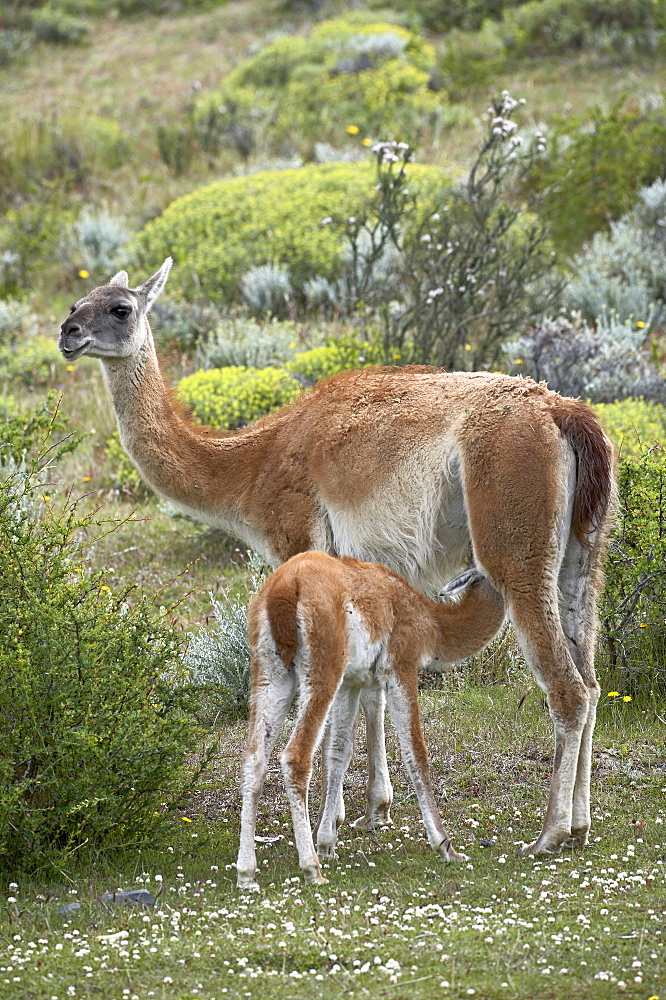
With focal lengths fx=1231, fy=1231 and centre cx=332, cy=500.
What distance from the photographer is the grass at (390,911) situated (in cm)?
429

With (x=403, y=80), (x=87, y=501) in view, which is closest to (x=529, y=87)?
(x=403, y=80)

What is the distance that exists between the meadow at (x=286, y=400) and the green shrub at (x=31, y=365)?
44 mm

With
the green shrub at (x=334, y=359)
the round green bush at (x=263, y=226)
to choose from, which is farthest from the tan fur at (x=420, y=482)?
the round green bush at (x=263, y=226)

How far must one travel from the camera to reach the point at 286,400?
35.4 ft

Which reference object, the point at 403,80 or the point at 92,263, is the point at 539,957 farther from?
the point at 403,80

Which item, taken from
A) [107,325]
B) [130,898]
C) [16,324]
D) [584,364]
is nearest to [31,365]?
[16,324]

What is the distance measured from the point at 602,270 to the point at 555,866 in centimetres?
985

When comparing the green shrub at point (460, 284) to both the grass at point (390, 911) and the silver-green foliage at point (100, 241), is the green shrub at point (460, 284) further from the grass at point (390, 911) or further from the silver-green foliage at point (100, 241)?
the grass at point (390, 911)

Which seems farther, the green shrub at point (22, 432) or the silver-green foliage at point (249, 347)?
the silver-green foliage at point (249, 347)

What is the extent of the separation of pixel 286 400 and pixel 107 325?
403cm

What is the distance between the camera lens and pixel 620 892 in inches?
199

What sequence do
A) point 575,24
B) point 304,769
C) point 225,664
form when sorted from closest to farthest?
point 304,769 → point 225,664 → point 575,24

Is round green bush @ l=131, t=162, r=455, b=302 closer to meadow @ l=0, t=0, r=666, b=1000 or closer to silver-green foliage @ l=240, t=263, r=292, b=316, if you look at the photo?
meadow @ l=0, t=0, r=666, b=1000

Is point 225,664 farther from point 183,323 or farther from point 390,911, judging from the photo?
point 183,323
